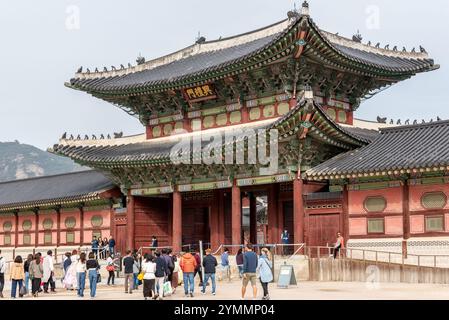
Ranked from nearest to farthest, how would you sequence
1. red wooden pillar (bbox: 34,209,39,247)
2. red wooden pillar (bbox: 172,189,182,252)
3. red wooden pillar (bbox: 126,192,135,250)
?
red wooden pillar (bbox: 172,189,182,252), red wooden pillar (bbox: 126,192,135,250), red wooden pillar (bbox: 34,209,39,247)

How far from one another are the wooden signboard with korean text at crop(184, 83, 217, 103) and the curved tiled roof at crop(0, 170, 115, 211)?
26.3 feet

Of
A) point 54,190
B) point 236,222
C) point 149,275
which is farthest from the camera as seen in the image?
point 54,190

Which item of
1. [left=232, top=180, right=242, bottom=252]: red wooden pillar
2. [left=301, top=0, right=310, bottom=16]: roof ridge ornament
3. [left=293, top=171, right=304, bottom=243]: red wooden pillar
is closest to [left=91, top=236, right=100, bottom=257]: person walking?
[left=232, top=180, right=242, bottom=252]: red wooden pillar

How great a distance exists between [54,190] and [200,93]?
16.1 metres

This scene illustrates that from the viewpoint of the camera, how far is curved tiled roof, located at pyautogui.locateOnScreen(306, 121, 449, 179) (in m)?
29.6

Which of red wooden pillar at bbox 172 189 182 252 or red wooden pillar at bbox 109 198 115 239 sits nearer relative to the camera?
red wooden pillar at bbox 172 189 182 252

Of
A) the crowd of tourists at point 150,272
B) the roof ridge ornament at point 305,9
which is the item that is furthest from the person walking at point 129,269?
the roof ridge ornament at point 305,9

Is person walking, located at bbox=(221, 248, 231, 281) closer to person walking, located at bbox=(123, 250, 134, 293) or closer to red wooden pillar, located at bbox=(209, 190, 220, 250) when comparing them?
person walking, located at bbox=(123, 250, 134, 293)

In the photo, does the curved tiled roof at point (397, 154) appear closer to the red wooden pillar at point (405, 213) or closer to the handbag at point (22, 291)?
the red wooden pillar at point (405, 213)

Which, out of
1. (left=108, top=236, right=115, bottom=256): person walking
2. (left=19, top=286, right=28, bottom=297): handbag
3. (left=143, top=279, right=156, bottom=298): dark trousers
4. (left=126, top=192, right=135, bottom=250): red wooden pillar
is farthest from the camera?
(left=126, top=192, right=135, bottom=250): red wooden pillar

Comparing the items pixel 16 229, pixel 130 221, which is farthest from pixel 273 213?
pixel 16 229

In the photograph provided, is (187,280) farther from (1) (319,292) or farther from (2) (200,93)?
(2) (200,93)

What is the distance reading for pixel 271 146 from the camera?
3291 cm

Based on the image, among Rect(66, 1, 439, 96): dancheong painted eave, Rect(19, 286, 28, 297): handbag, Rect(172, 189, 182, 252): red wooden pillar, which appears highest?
Rect(66, 1, 439, 96): dancheong painted eave
